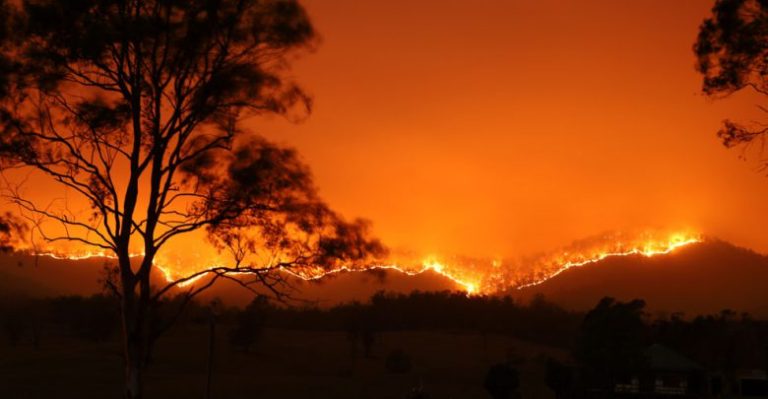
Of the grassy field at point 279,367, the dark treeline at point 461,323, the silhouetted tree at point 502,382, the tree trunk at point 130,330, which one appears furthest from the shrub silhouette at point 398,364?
the tree trunk at point 130,330

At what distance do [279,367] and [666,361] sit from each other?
34862 millimetres

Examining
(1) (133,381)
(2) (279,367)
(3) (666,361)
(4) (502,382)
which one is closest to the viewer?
(1) (133,381)

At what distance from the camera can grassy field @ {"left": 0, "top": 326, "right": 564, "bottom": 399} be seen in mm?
50250

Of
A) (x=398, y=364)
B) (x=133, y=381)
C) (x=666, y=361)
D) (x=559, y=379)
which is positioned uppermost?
(x=666, y=361)

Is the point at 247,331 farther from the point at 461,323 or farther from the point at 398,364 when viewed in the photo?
the point at 461,323

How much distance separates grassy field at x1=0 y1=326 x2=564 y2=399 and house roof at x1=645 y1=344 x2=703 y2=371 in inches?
290

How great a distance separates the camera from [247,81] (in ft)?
63.7

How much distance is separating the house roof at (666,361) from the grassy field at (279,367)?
7.38 metres

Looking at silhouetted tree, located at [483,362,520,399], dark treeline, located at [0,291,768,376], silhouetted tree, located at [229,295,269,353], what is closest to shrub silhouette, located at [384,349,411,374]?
dark treeline, located at [0,291,768,376]

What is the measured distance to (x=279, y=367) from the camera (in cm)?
7138

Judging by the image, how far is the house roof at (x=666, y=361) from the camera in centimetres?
4656

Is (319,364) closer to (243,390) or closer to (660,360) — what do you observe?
(243,390)

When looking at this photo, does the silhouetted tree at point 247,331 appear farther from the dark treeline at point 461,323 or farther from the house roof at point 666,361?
the house roof at point 666,361

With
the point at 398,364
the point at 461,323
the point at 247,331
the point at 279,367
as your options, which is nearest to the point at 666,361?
the point at 398,364
